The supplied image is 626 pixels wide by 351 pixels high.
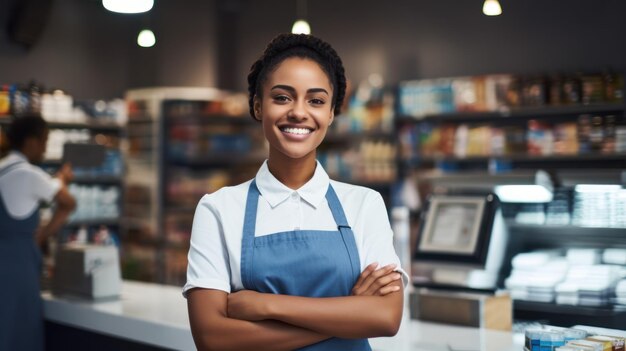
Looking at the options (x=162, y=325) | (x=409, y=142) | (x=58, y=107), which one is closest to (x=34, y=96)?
(x=58, y=107)

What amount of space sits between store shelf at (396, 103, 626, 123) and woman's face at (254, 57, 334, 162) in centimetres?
515

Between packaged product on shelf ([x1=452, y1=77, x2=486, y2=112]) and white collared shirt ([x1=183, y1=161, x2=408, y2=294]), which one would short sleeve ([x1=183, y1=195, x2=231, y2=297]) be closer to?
white collared shirt ([x1=183, y1=161, x2=408, y2=294])

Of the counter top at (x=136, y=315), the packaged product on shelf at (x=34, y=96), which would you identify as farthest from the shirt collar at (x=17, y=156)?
the packaged product on shelf at (x=34, y=96)

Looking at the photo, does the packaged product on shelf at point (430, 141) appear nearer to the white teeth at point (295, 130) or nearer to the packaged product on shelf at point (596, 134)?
the packaged product on shelf at point (596, 134)

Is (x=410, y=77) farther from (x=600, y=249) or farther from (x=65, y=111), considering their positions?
(x=600, y=249)

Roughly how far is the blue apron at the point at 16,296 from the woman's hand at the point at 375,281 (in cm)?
259

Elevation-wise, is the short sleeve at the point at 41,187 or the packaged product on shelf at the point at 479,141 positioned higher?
the packaged product on shelf at the point at 479,141

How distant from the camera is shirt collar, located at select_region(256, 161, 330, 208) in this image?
1.75 meters

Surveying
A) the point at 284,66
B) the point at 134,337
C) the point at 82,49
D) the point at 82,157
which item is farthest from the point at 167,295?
the point at 82,49

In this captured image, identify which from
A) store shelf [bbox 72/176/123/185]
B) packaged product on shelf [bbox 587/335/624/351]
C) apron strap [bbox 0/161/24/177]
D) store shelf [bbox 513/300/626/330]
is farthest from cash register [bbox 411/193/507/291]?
store shelf [bbox 72/176/123/185]

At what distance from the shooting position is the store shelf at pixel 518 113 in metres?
6.27

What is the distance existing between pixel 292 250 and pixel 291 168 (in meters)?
0.22

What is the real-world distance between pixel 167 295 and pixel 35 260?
2.50 feet

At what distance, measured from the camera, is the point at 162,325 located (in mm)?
2895
